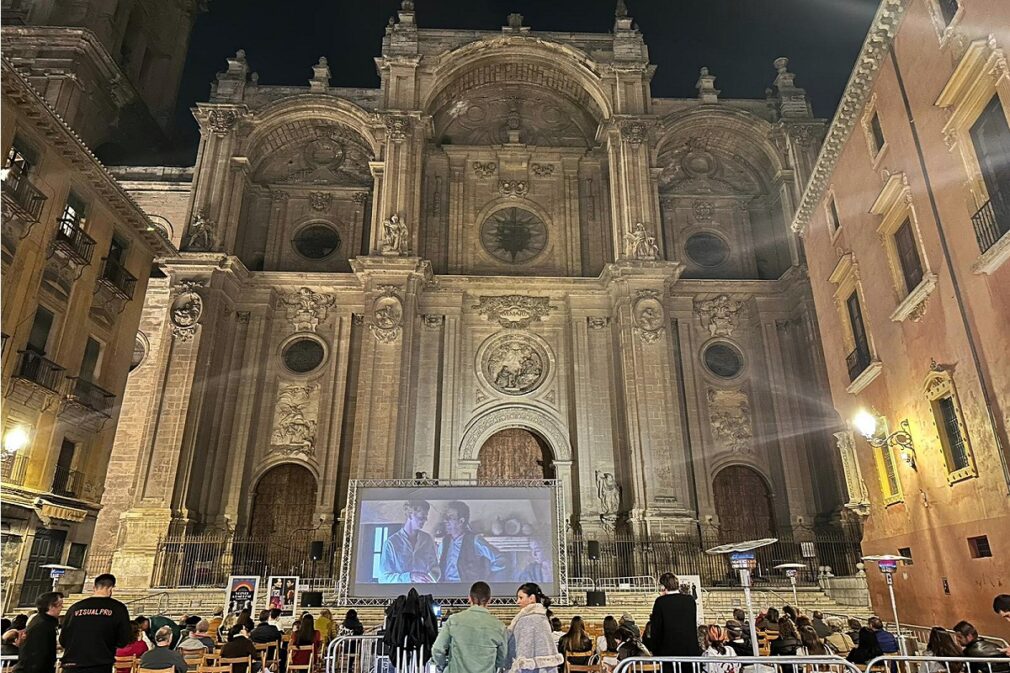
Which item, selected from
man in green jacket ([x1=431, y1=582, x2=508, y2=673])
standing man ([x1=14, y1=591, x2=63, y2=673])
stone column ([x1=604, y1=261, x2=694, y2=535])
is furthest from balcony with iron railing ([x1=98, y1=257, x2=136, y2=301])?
man in green jacket ([x1=431, y1=582, x2=508, y2=673])

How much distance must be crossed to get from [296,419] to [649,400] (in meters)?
12.1

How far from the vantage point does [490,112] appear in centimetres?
2800

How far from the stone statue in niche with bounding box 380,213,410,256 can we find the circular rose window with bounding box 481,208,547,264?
4.04 m

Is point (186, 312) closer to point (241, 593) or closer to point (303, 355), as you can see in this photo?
point (303, 355)

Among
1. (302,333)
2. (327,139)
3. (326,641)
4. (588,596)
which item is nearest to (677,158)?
(327,139)

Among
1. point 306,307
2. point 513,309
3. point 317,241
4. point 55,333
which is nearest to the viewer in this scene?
point 55,333

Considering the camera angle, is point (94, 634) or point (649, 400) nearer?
point (94, 634)

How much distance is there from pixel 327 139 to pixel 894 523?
78.4 ft

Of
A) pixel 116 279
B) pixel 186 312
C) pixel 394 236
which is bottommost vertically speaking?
pixel 116 279

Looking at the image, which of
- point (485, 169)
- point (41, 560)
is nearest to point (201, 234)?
point (485, 169)

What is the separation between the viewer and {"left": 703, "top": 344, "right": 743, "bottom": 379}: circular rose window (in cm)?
2397

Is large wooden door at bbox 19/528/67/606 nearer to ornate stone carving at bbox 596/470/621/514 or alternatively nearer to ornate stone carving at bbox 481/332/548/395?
ornate stone carving at bbox 481/332/548/395

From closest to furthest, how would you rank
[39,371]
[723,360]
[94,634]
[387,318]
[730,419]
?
[94,634], [39,371], [387,318], [730,419], [723,360]

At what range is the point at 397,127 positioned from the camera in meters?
24.3
